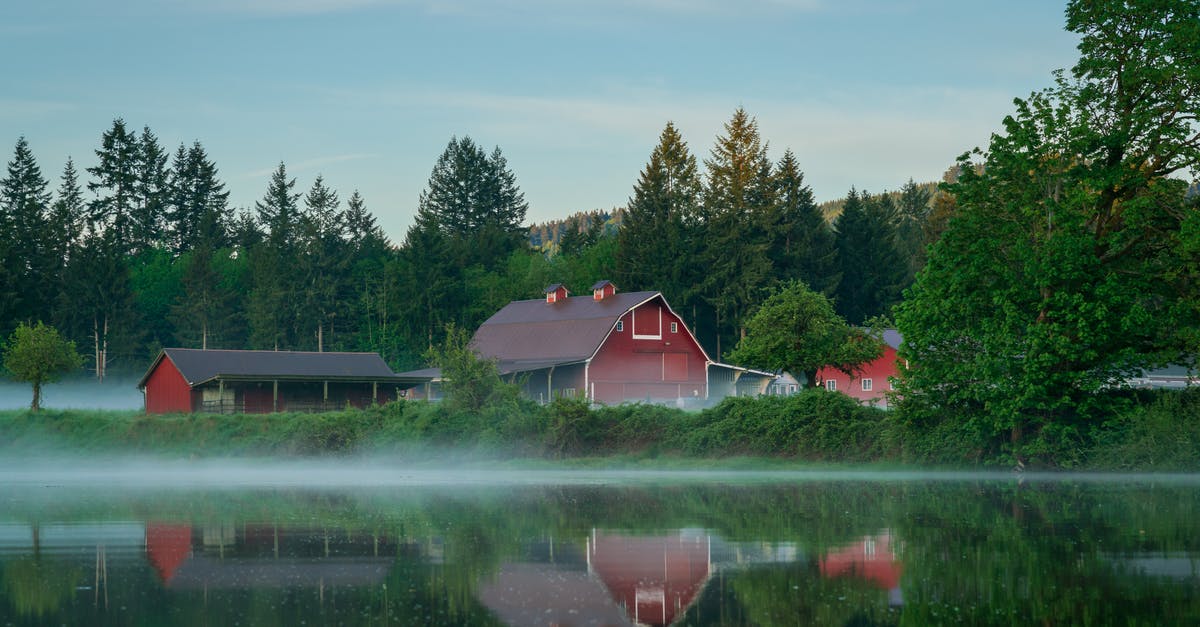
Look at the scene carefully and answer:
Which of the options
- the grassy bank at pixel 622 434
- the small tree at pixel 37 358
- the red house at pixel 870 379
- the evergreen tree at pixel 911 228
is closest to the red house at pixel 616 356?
the red house at pixel 870 379

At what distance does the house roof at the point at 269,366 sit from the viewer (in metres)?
69.1

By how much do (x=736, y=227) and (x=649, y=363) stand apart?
2110cm

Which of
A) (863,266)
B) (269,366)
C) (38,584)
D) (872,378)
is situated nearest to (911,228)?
(863,266)

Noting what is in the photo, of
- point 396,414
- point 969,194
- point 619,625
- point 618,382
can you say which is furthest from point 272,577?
point 618,382

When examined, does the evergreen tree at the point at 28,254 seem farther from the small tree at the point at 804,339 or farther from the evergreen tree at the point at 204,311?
the small tree at the point at 804,339

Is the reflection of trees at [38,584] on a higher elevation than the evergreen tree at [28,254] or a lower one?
lower

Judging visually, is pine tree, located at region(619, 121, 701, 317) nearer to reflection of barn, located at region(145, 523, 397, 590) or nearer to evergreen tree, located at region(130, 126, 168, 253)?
evergreen tree, located at region(130, 126, 168, 253)

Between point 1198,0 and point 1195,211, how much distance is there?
639 cm

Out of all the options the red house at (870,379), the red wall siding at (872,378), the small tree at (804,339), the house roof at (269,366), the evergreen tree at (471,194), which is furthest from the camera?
the evergreen tree at (471,194)

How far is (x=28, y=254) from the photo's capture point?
4119 inches

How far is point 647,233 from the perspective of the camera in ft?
334

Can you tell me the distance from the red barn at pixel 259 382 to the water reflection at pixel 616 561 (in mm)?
38265

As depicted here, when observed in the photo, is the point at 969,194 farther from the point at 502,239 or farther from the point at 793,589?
the point at 502,239

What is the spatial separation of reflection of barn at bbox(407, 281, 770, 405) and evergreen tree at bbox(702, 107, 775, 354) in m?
12.6
